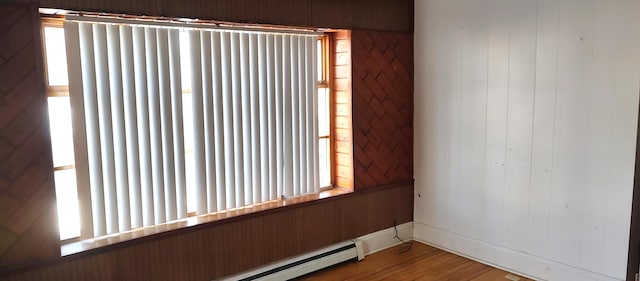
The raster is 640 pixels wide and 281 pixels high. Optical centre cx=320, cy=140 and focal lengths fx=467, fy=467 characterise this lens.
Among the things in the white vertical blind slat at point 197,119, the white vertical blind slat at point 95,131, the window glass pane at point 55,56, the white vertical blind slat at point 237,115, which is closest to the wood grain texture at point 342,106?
the white vertical blind slat at point 237,115

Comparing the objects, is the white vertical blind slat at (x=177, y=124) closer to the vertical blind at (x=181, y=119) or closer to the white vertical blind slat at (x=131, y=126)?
the vertical blind at (x=181, y=119)

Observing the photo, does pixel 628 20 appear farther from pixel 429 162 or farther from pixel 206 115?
pixel 206 115

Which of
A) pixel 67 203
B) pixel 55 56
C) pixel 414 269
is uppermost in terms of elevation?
pixel 55 56

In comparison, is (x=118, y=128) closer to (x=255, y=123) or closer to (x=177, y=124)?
(x=177, y=124)

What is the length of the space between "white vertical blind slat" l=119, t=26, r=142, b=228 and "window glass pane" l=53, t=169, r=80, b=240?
0.31 meters

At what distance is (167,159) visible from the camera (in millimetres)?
3117

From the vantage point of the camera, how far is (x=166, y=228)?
310cm

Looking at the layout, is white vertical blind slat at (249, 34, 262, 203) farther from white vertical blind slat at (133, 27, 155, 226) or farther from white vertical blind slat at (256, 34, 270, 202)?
white vertical blind slat at (133, 27, 155, 226)

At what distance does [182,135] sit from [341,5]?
1.69m

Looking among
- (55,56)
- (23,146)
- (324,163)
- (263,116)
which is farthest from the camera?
(324,163)

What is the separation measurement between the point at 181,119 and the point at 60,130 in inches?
28.3

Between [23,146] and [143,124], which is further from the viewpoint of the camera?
[143,124]

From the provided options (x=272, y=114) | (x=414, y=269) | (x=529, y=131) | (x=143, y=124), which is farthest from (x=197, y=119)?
(x=529, y=131)

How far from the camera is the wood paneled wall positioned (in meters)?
2.51
